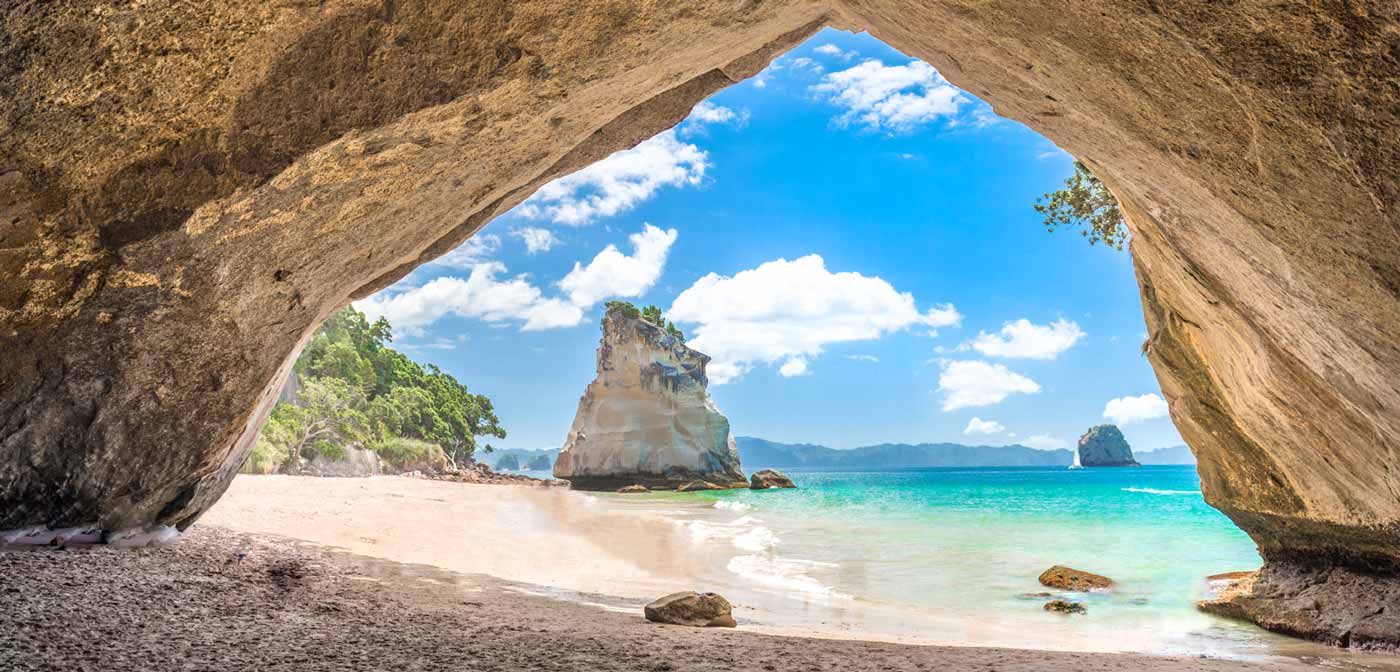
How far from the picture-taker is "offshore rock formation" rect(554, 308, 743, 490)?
50625mm

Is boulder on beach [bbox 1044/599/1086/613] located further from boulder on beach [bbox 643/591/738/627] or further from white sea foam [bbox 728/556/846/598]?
boulder on beach [bbox 643/591/738/627]

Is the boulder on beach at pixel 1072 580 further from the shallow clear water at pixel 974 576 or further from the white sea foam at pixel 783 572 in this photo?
the white sea foam at pixel 783 572

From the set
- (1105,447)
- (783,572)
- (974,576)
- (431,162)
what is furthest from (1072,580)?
(1105,447)

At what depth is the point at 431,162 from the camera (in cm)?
489

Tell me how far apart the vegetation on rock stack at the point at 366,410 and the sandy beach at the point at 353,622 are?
24.8 meters

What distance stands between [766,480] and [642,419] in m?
13.5

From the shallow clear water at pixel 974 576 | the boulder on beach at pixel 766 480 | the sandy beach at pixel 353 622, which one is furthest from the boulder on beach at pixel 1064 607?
the boulder on beach at pixel 766 480

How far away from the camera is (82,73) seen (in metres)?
3.41

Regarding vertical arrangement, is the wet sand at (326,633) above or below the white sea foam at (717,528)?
above

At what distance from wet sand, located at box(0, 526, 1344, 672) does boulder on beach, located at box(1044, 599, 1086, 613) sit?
4534 millimetres

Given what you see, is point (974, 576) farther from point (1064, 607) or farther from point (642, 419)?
point (642, 419)

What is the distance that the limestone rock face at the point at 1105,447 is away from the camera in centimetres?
14400

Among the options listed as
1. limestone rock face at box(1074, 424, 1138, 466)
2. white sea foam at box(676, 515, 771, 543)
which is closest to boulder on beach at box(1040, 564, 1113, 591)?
white sea foam at box(676, 515, 771, 543)

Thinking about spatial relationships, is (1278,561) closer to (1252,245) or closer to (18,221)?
(1252,245)
